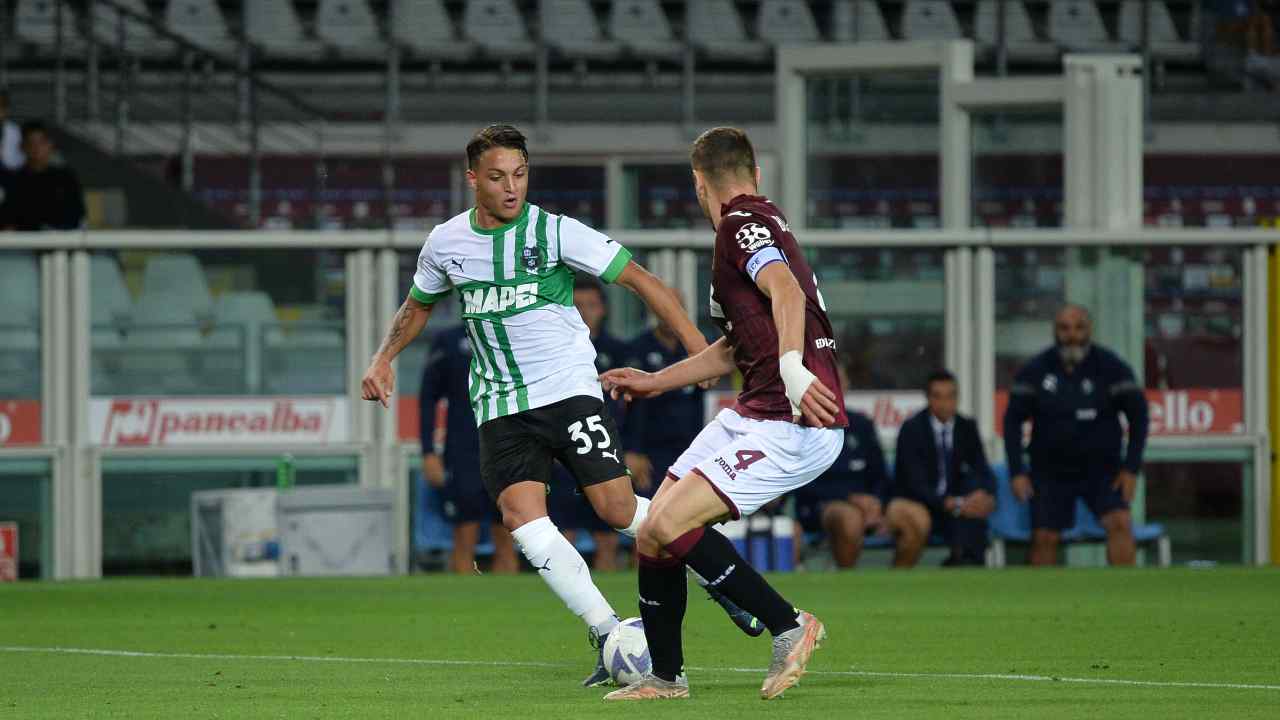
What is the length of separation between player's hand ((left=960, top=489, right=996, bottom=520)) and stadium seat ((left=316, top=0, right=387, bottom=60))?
43.0 feet

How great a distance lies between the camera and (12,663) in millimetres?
7570

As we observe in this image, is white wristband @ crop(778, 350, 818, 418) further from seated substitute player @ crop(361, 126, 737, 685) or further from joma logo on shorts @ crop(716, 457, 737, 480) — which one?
seated substitute player @ crop(361, 126, 737, 685)

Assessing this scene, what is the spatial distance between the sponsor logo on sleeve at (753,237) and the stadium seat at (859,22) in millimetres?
17283

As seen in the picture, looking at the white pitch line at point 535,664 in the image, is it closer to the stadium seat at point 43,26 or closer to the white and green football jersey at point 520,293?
the white and green football jersey at point 520,293

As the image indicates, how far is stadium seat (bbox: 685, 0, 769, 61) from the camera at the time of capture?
24469 mm

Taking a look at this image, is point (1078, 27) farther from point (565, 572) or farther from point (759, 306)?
point (759, 306)

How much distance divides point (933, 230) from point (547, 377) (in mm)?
8815

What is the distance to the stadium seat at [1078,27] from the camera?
80.1 ft

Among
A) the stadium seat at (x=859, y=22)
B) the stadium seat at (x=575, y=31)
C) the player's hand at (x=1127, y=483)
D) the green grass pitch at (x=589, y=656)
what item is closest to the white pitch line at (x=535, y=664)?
the green grass pitch at (x=589, y=656)

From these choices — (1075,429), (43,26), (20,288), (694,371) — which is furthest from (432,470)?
(43,26)

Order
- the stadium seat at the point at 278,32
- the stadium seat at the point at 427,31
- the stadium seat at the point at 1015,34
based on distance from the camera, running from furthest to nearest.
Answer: the stadium seat at the point at 427,31 → the stadium seat at the point at 278,32 → the stadium seat at the point at 1015,34

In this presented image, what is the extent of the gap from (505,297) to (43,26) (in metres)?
16.4

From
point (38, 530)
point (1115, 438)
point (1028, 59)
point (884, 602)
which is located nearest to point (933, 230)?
point (1115, 438)

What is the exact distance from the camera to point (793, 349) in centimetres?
558
